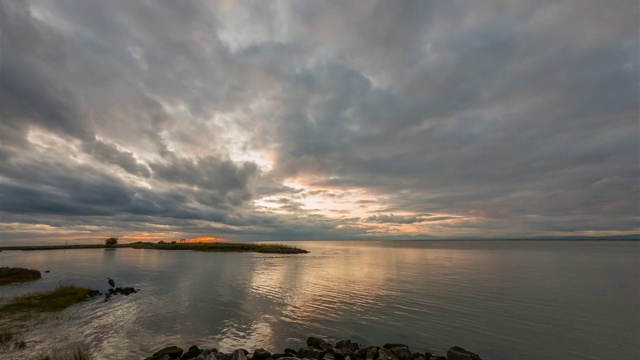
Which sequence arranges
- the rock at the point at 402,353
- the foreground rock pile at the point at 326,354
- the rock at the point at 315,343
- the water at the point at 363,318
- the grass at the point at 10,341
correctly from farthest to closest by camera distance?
1. the water at the point at 363,318
2. the grass at the point at 10,341
3. the rock at the point at 315,343
4. the rock at the point at 402,353
5. the foreground rock pile at the point at 326,354

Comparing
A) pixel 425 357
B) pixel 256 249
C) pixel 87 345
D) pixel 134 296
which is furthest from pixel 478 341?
pixel 256 249

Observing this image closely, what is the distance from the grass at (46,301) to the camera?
28922 mm

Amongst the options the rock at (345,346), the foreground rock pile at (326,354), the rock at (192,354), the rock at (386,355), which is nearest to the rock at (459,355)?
the foreground rock pile at (326,354)

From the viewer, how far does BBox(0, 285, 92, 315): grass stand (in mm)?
28922

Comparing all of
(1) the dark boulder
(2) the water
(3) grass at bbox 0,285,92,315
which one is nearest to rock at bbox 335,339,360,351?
(1) the dark boulder

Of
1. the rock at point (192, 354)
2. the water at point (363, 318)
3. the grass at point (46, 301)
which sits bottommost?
the water at point (363, 318)

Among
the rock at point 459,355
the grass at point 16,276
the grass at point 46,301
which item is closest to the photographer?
the rock at point 459,355

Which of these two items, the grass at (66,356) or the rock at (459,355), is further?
the rock at (459,355)

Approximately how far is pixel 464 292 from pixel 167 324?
117 ft

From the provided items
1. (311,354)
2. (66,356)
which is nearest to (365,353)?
(311,354)

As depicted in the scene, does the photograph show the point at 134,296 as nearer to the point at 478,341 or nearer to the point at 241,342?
the point at 241,342

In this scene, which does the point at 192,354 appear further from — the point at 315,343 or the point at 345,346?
the point at 345,346

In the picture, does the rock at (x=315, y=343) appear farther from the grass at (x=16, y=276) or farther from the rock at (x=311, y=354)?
the grass at (x=16, y=276)

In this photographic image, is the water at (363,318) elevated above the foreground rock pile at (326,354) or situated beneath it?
situated beneath
